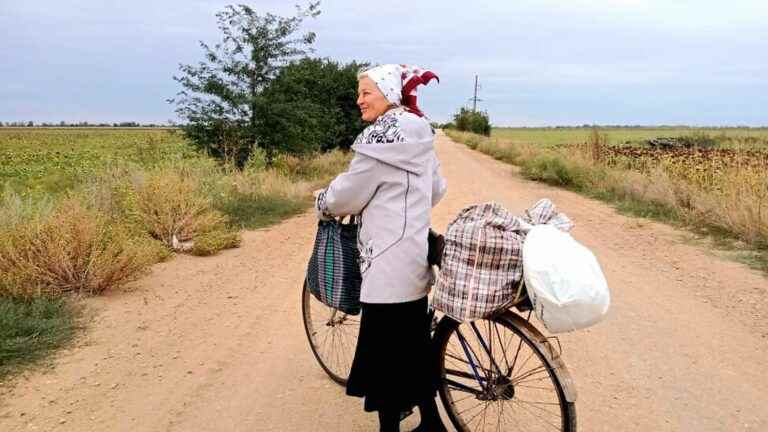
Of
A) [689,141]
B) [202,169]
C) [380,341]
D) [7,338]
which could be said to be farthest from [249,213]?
[689,141]

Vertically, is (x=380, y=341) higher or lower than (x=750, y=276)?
higher

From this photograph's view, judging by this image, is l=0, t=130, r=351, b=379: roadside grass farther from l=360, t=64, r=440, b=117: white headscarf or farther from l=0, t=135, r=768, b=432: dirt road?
l=360, t=64, r=440, b=117: white headscarf

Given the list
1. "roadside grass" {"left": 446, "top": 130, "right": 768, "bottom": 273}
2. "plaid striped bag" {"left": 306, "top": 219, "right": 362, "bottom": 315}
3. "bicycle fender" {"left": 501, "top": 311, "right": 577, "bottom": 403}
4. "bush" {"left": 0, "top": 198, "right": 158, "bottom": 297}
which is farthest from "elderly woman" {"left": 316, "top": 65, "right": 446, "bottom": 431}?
"roadside grass" {"left": 446, "top": 130, "right": 768, "bottom": 273}

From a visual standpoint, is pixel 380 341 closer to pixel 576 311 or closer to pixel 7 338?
pixel 576 311

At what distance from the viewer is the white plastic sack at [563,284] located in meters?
2.56

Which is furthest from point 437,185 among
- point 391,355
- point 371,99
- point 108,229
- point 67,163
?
point 67,163

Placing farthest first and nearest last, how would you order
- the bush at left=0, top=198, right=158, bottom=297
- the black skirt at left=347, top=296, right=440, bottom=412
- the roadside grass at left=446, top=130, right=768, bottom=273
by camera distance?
the roadside grass at left=446, top=130, right=768, bottom=273 < the bush at left=0, top=198, right=158, bottom=297 < the black skirt at left=347, top=296, right=440, bottom=412

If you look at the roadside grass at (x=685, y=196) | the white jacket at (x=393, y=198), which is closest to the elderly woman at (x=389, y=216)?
the white jacket at (x=393, y=198)

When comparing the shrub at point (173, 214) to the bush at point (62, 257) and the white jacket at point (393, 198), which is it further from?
the white jacket at point (393, 198)

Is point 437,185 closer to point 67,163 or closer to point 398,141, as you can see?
point 398,141

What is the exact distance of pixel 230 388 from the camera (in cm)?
422

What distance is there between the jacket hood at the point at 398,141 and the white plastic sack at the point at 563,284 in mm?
689

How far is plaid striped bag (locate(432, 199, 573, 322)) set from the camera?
9.29 feet

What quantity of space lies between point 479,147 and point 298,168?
21.2m
